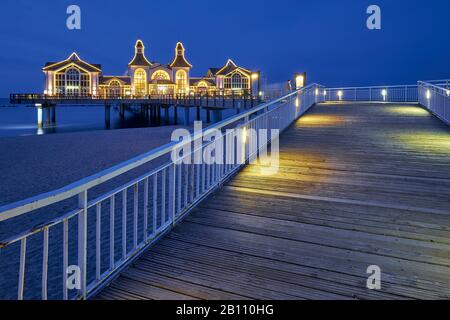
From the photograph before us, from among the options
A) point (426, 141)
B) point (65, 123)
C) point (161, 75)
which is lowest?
point (426, 141)

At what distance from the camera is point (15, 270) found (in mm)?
5254

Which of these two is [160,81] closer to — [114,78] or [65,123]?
[114,78]

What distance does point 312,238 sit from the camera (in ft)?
13.7

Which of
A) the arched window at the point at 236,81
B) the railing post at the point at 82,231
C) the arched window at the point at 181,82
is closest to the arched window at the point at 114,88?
the arched window at the point at 181,82

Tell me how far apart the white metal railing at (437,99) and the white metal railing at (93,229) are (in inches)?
267

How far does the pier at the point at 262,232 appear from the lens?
3.16 metres

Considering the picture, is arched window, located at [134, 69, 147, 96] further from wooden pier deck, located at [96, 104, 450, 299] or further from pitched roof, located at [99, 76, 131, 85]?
wooden pier deck, located at [96, 104, 450, 299]

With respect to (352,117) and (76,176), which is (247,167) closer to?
(76,176)

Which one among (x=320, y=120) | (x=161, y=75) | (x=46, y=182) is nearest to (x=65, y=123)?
(x=161, y=75)

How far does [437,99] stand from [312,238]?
1232 cm

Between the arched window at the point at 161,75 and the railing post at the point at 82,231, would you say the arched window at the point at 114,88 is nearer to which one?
the arched window at the point at 161,75

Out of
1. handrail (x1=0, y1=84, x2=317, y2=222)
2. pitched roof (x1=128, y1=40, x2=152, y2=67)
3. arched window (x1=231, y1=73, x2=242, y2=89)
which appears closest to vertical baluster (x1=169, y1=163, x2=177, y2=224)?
handrail (x1=0, y1=84, x2=317, y2=222)
